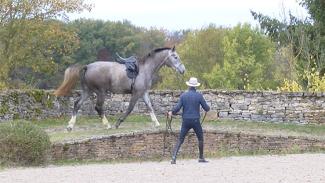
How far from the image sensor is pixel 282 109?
72.7 feet

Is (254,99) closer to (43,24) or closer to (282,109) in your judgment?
(282,109)

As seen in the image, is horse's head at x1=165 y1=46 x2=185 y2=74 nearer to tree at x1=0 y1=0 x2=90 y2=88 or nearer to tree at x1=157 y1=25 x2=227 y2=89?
tree at x1=0 y1=0 x2=90 y2=88

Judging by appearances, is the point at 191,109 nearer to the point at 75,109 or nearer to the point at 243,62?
the point at 75,109

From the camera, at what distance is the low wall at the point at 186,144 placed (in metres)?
16.9

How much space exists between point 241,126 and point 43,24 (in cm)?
1771

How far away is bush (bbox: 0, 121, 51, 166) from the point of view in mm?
14445

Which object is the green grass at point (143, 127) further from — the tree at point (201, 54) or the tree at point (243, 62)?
the tree at point (201, 54)

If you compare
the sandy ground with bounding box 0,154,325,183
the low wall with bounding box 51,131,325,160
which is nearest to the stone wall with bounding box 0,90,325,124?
the low wall with bounding box 51,131,325,160

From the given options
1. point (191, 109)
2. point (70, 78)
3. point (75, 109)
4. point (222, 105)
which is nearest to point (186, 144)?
point (75, 109)

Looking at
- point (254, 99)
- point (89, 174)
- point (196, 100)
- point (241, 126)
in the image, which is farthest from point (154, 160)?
point (254, 99)

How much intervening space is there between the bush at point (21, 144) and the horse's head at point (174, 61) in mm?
5480

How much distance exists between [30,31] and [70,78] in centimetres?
1657

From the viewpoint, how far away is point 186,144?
18.2 m

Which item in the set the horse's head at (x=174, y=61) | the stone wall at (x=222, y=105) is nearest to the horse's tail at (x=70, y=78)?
the stone wall at (x=222, y=105)
